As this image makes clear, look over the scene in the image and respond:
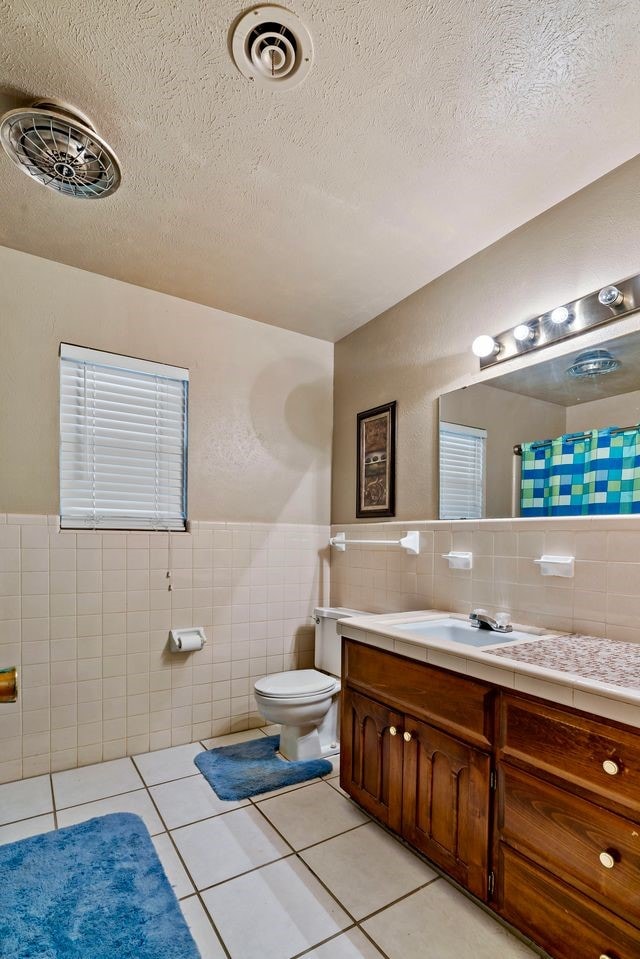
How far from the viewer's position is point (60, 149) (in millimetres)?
1625

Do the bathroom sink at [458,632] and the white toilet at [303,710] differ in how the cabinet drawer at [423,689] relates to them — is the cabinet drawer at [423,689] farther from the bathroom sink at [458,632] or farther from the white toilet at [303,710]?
the white toilet at [303,710]

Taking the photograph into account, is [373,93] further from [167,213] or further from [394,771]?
[394,771]

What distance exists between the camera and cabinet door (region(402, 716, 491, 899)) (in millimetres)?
1445

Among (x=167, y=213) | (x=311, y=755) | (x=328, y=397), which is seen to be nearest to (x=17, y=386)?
(x=167, y=213)

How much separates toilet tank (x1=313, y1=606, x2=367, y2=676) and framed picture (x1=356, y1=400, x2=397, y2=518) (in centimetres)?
61

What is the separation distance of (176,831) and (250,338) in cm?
254

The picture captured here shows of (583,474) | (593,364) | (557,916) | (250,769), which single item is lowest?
→ (250,769)

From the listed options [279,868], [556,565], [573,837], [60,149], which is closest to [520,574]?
[556,565]

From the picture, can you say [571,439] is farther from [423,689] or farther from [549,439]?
[423,689]

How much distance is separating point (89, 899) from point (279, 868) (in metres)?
0.61

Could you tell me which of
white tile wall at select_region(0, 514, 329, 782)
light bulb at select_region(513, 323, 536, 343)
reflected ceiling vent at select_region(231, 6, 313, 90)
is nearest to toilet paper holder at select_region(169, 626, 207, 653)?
white tile wall at select_region(0, 514, 329, 782)

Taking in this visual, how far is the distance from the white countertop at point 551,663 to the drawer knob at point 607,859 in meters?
0.32

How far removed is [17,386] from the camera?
2312mm

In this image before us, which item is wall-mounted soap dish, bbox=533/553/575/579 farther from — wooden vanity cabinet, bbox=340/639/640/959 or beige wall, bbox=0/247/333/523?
beige wall, bbox=0/247/333/523
